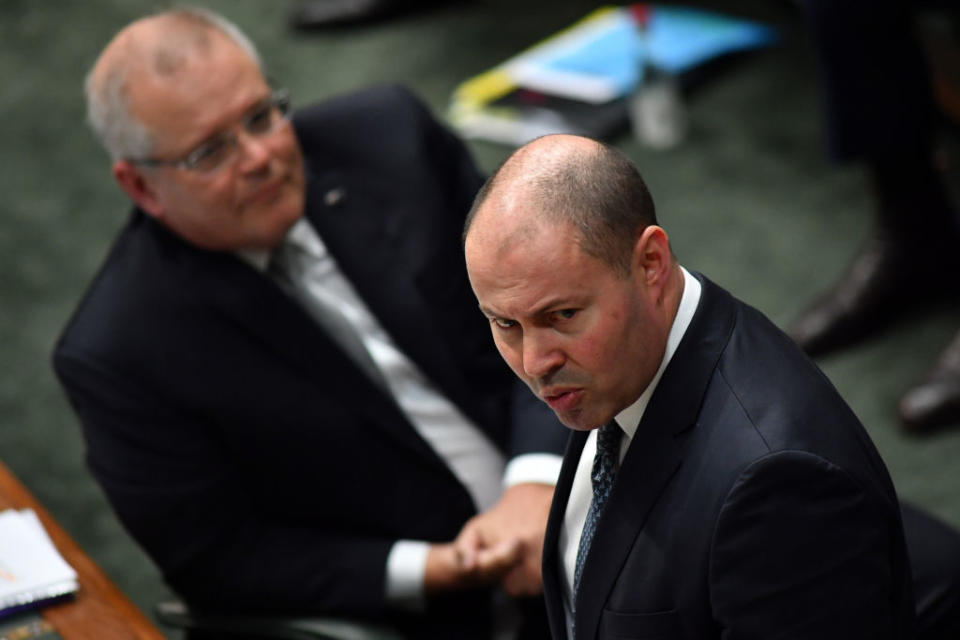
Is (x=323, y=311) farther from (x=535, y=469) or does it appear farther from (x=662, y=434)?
(x=662, y=434)

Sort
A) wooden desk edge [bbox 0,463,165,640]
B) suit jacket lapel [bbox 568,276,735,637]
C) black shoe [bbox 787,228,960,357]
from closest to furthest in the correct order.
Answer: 1. suit jacket lapel [bbox 568,276,735,637]
2. wooden desk edge [bbox 0,463,165,640]
3. black shoe [bbox 787,228,960,357]

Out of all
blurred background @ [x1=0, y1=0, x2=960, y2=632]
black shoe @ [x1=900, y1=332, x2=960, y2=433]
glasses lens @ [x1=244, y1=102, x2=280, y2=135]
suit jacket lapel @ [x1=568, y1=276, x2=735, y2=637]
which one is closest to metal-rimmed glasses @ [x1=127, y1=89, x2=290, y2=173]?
glasses lens @ [x1=244, y1=102, x2=280, y2=135]

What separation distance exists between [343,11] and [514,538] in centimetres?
300

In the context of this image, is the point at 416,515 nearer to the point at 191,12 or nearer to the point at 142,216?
the point at 142,216

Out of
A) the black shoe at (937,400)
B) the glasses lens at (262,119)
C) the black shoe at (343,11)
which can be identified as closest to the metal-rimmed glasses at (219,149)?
the glasses lens at (262,119)

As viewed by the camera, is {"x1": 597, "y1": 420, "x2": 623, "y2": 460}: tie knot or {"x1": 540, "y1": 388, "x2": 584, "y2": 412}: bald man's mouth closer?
{"x1": 540, "y1": 388, "x2": 584, "y2": 412}: bald man's mouth

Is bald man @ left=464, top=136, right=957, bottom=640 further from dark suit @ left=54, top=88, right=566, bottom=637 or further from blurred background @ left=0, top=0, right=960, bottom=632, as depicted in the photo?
blurred background @ left=0, top=0, right=960, bottom=632

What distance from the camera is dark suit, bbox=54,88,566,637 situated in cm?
182

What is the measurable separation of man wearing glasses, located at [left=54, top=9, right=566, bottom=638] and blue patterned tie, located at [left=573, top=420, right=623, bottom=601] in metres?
0.49

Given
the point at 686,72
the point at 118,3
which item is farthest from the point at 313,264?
the point at 118,3

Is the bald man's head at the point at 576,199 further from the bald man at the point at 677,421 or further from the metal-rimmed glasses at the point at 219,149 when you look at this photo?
the metal-rimmed glasses at the point at 219,149

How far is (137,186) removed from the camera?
1884 millimetres

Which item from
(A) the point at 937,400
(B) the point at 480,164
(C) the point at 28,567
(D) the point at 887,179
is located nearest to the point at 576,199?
(C) the point at 28,567

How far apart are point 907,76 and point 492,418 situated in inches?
49.8
